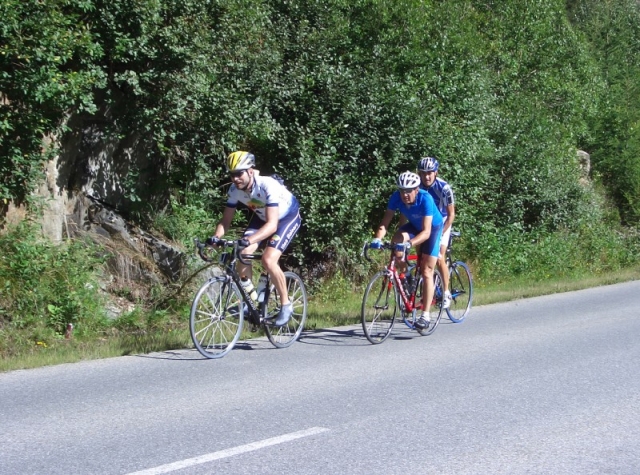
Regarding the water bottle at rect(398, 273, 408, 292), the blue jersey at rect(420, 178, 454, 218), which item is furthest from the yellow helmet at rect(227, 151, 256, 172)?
the blue jersey at rect(420, 178, 454, 218)

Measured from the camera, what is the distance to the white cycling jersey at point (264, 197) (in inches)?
329

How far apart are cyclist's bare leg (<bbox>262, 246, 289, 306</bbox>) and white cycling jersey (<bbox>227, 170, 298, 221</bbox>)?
404 millimetres

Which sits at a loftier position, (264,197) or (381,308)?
(264,197)

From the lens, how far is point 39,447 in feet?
17.4

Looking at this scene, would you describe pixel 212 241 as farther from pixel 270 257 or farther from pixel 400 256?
pixel 400 256

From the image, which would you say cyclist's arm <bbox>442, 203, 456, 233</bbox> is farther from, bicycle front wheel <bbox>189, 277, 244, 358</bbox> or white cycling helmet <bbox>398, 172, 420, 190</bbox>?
bicycle front wheel <bbox>189, 277, 244, 358</bbox>

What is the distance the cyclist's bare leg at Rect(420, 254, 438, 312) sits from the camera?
9.73 meters

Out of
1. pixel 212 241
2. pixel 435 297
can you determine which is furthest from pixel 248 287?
pixel 435 297

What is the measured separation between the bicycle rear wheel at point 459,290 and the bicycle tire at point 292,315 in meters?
2.77

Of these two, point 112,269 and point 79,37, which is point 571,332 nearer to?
point 112,269

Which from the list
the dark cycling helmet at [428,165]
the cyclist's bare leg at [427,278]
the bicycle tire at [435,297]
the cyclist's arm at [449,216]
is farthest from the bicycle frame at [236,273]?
the cyclist's arm at [449,216]

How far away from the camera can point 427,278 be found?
32.0 feet

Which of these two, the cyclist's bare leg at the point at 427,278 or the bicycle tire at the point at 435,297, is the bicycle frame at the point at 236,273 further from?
the bicycle tire at the point at 435,297

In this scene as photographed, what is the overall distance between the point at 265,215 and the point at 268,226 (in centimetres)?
36
